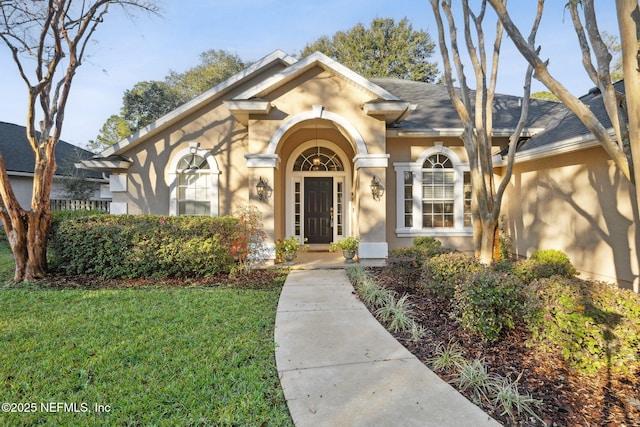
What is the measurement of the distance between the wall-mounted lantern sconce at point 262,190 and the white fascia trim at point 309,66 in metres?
2.22

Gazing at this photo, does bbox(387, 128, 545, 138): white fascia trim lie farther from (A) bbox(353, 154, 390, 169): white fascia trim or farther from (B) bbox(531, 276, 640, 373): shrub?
(B) bbox(531, 276, 640, 373): shrub

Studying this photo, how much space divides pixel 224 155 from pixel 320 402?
8452 mm

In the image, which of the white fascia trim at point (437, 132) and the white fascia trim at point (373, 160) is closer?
the white fascia trim at point (373, 160)

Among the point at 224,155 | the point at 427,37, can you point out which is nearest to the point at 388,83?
the point at 224,155

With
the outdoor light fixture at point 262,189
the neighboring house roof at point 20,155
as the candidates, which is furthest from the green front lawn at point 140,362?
the neighboring house roof at point 20,155

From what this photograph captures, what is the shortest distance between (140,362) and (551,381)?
4.18m

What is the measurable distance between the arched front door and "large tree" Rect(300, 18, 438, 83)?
21.5 meters

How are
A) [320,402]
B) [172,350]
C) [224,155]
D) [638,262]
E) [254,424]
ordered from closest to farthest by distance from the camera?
[254,424] < [320,402] < [172,350] < [638,262] < [224,155]

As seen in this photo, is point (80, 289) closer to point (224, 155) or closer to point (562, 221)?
point (224, 155)

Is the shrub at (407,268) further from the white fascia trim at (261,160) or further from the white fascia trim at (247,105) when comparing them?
the white fascia trim at (247,105)

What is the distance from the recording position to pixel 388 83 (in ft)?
45.2

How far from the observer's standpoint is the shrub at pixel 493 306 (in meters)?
3.86

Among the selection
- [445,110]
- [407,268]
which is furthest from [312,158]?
[407,268]

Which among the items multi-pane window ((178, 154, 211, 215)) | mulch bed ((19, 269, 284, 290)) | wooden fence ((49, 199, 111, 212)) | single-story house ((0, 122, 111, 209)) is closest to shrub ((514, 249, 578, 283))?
mulch bed ((19, 269, 284, 290))
